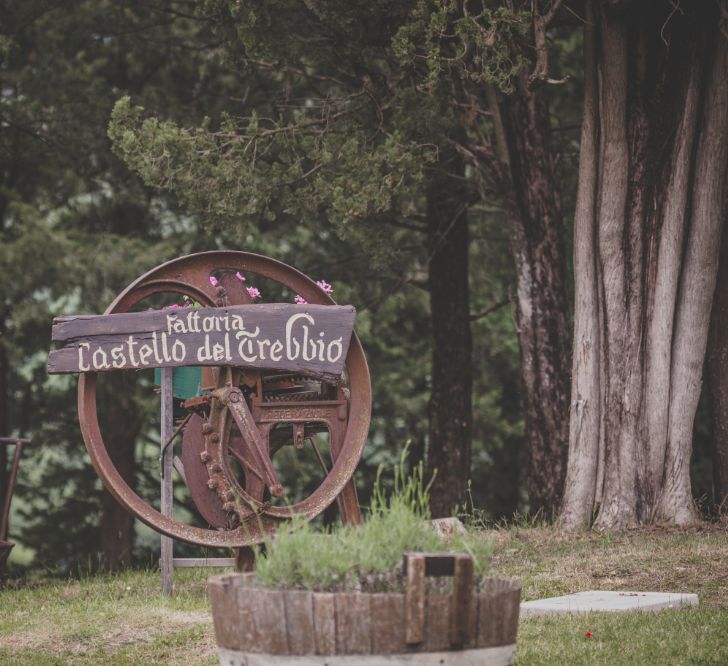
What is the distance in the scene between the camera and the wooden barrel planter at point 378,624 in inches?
150

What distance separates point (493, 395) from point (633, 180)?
30.0 feet

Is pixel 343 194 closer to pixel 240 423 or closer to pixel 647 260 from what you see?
pixel 647 260

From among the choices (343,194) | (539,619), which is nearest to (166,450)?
(539,619)

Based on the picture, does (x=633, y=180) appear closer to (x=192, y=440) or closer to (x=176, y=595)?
(x=192, y=440)

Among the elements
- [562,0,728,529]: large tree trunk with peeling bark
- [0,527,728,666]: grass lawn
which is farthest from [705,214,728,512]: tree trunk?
[0,527,728,666]: grass lawn

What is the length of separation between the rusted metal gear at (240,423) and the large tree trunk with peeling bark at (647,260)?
321 centimetres

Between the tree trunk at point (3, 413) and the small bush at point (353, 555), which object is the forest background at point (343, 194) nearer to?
the tree trunk at point (3, 413)

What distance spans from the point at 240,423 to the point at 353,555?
3.28m

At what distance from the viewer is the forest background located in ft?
36.0

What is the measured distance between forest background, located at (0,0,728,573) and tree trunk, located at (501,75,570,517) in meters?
0.02

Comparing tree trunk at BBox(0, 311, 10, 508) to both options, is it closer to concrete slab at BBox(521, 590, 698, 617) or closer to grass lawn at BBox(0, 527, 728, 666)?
grass lawn at BBox(0, 527, 728, 666)

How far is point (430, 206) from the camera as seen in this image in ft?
46.6

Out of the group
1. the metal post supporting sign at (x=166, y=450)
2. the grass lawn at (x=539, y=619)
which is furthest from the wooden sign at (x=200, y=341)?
the grass lawn at (x=539, y=619)

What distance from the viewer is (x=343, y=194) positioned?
36.8 ft
